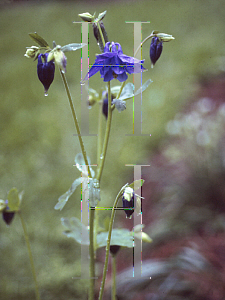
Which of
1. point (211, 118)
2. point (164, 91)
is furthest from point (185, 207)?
point (164, 91)

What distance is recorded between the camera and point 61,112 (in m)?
0.89

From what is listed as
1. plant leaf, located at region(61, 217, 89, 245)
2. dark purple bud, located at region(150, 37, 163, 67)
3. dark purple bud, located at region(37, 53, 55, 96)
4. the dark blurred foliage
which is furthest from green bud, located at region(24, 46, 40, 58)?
the dark blurred foliage

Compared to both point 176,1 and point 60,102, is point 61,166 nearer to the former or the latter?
point 60,102

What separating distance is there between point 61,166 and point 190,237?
516 mm

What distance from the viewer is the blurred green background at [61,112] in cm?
70

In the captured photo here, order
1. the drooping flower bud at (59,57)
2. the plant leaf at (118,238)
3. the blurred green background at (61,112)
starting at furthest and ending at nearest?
1. the blurred green background at (61,112)
2. the plant leaf at (118,238)
3. the drooping flower bud at (59,57)

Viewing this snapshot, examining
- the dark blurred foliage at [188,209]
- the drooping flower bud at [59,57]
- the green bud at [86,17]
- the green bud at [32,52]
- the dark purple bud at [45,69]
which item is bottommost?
the dark blurred foliage at [188,209]

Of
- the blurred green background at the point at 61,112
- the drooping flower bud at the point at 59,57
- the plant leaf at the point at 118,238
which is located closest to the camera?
the drooping flower bud at the point at 59,57

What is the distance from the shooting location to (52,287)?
2.43ft

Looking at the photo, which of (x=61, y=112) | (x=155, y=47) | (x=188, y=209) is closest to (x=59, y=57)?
(x=155, y=47)

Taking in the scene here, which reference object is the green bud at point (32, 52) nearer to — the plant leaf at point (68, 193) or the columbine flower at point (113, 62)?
the columbine flower at point (113, 62)

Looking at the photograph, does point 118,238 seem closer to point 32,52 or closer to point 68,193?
point 68,193

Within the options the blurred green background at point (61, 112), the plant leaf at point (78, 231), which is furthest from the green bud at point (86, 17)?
the plant leaf at point (78, 231)

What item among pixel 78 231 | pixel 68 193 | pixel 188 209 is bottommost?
pixel 188 209
